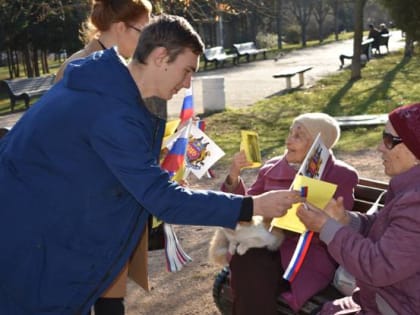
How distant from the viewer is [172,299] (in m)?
4.57

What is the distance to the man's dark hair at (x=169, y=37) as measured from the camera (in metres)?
2.27

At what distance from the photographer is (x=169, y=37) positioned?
89.2 inches

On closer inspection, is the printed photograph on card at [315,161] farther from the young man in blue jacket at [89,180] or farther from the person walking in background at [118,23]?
the person walking in background at [118,23]

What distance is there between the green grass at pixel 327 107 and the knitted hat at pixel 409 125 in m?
6.52

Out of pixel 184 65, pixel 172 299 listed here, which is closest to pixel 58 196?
pixel 184 65

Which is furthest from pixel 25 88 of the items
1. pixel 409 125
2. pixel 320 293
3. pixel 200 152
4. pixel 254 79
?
pixel 409 125

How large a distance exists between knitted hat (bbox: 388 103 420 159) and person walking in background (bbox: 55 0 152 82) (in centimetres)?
157

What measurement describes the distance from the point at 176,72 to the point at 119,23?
1.27 metres

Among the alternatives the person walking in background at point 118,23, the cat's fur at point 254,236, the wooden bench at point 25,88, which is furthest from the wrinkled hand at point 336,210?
the wooden bench at point 25,88

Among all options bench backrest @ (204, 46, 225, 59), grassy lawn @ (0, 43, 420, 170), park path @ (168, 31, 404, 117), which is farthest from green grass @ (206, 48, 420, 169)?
bench backrest @ (204, 46, 225, 59)

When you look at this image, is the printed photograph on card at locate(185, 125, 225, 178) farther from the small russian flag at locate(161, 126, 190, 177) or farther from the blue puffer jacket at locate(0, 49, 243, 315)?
the blue puffer jacket at locate(0, 49, 243, 315)

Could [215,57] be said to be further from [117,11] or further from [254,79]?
[117,11]

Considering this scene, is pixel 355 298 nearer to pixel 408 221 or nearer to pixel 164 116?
pixel 408 221

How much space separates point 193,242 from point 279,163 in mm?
2306
